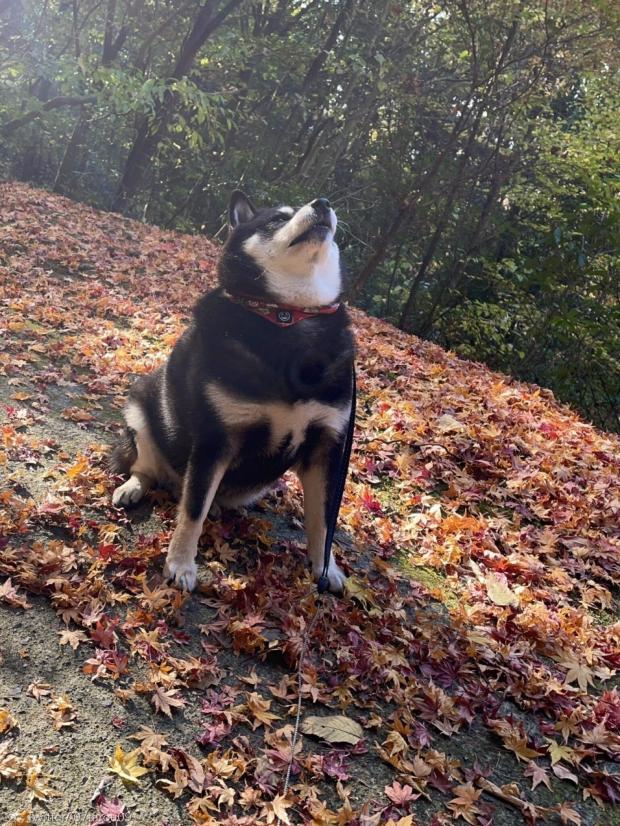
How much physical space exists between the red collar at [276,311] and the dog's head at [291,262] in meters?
0.04

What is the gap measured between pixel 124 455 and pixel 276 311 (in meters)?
Answer: 1.52

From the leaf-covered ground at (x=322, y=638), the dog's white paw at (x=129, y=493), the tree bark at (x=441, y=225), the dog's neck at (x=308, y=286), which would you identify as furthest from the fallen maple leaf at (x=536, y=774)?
the tree bark at (x=441, y=225)

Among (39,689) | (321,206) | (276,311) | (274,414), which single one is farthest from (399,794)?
(321,206)

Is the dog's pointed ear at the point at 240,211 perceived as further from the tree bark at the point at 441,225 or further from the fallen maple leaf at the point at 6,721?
the tree bark at the point at 441,225

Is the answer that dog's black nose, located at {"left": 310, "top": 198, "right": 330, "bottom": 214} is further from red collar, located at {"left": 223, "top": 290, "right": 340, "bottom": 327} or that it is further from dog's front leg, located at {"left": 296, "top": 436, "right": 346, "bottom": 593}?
dog's front leg, located at {"left": 296, "top": 436, "right": 346, "bottom": 593}

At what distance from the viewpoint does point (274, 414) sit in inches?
130

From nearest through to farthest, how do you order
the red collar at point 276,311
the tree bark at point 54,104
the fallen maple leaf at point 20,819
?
1. the fallen maple leaf at point 20,819
2. the red collar at point 276,311
3. the tree bark at point 54,104

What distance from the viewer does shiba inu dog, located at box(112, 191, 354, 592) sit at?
332 cm

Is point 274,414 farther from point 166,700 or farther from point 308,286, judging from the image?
point 166,700

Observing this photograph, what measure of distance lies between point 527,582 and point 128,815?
274 centimetres

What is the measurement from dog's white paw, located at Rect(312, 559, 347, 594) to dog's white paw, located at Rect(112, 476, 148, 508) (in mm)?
1126

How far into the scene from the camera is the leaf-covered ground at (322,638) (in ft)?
7.99

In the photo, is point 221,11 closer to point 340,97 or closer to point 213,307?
point 340,97

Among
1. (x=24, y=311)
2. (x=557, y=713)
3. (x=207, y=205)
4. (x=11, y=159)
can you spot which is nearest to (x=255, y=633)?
(x=557, y=713)
